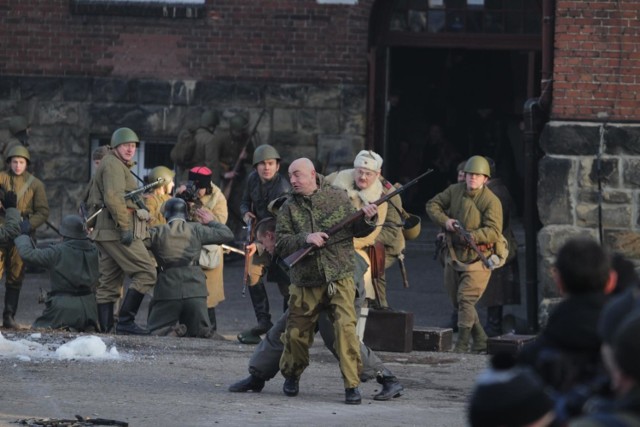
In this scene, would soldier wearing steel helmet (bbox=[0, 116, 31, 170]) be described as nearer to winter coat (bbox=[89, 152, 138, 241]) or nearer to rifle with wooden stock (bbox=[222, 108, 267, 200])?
rifle with wooden stock (bbox=[222, 108, 267, 200])

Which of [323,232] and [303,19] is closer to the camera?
[323,232]

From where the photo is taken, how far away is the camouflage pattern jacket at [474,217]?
44.8 feet

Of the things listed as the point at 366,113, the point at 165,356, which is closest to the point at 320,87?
the point at 366,113

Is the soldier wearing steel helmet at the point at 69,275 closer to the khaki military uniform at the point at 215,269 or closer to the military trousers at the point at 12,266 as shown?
the military trousers at the point at 12,266

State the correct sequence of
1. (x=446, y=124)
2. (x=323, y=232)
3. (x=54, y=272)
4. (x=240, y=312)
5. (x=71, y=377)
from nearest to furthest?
1. (x=323, y=232)
2. (x=71, y=377)
3. (x=54, y=272)
4. (x=240, y=312)
5. (x=446, y=124)

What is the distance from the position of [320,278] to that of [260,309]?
3.79 metres

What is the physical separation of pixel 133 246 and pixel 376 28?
676cm

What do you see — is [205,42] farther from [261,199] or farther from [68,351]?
[68,351]

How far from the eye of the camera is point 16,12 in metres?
19.4

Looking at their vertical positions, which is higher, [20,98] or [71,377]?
[20,98]

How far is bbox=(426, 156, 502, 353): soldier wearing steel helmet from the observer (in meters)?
13.6

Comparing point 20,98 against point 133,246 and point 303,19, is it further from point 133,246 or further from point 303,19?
point 133,246

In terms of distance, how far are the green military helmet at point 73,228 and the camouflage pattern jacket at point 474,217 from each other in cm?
312


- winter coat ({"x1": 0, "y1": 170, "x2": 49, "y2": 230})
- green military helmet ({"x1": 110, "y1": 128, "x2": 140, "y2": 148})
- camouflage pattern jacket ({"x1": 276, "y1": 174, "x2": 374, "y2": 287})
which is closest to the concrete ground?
camouflage pattern jacket ({"x1": 276, "y1": 174, "x2": 374, "y2": 287})
